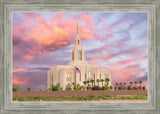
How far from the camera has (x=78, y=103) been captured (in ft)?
16.3

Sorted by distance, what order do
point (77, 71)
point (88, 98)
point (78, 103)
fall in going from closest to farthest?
point (78, 103)
point (88, 98)
point (77, 71)

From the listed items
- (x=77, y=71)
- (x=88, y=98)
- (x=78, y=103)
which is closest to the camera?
(x=78, y=103)

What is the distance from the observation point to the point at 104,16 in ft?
22.3

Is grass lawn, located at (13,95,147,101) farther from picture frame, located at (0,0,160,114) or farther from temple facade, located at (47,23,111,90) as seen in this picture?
temple facade, located at (47,23,111,90)

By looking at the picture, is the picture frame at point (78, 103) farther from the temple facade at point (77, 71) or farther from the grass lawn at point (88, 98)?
the temple facade at point (77, 71)

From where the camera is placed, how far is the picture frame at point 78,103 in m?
4.83

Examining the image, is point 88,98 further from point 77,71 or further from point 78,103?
point 77,71

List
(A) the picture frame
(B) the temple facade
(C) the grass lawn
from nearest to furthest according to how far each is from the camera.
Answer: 1. (A) the picture frame
2. (C) the grass lawn
3. (B) the temple facade

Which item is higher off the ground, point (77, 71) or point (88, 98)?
point (77, 71)

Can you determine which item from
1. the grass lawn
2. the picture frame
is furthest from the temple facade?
the picture frame

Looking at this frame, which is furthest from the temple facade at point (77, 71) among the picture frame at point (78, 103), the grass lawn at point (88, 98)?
the picture frame at point (78, 103)

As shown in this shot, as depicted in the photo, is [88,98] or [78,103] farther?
[88,98]

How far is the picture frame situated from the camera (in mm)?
4832

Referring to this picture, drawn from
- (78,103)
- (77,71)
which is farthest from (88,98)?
(77,71)
